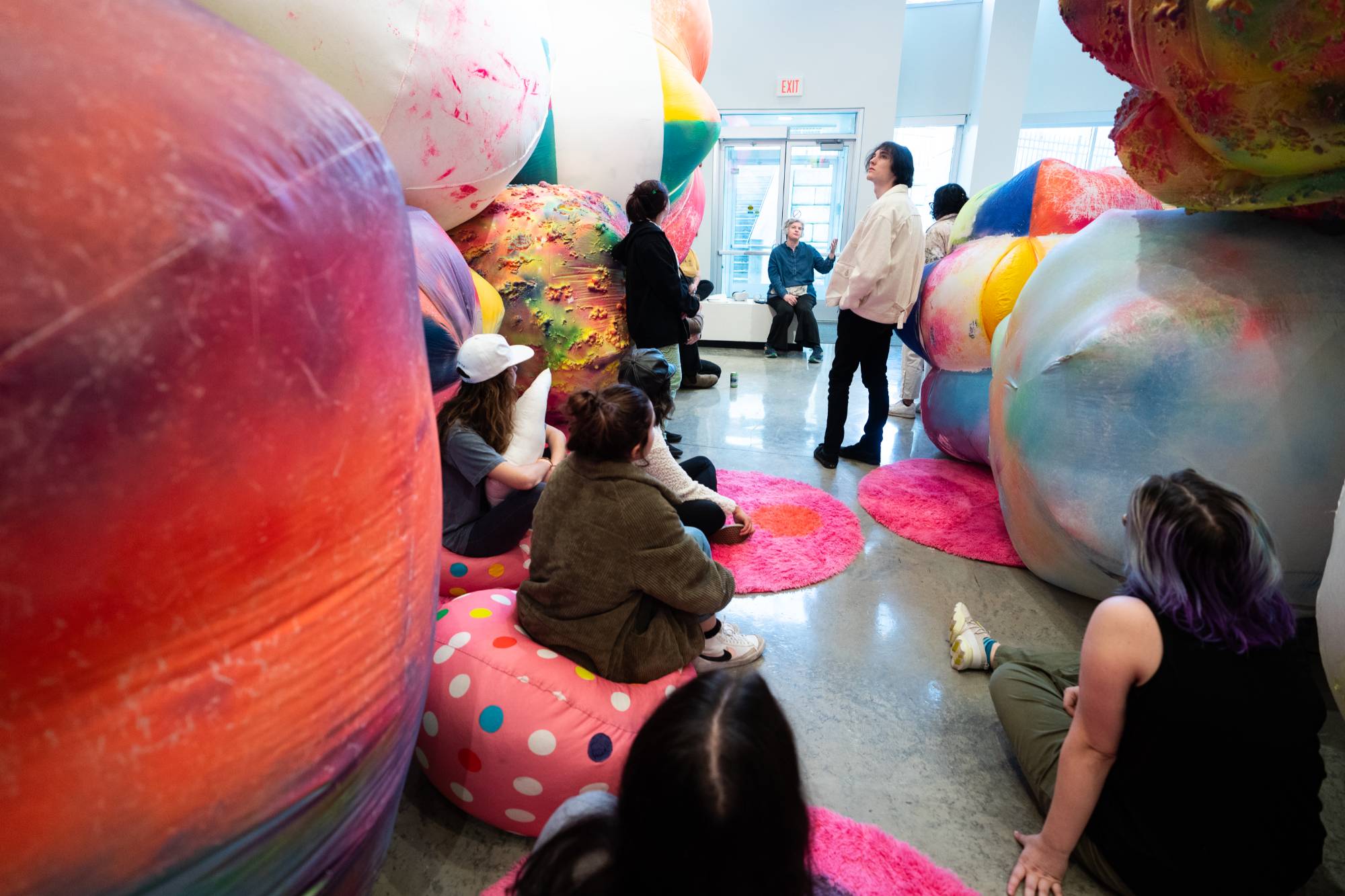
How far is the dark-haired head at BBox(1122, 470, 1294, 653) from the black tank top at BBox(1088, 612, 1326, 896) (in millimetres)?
31

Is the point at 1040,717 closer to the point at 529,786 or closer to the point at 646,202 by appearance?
the point at 529,786

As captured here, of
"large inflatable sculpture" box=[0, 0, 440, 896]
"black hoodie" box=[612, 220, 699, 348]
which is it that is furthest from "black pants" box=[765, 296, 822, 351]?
"large inflatable sculpture" box=[0, 0, 440, 896]

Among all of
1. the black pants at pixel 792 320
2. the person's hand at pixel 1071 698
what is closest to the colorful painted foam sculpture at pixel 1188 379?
the person's hand at pixel 1071 698

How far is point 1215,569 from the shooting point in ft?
3.76

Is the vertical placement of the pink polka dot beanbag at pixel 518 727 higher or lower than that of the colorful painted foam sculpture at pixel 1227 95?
lower

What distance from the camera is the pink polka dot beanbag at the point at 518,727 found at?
4.68ft

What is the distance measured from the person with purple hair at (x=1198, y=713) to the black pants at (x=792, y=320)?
18.8 ft

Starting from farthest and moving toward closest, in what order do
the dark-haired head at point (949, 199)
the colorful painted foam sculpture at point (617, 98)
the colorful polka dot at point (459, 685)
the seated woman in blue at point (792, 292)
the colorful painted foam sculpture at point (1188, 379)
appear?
the seated woman in blue at point (792, 292) → the dark-haired head at point (949, 199) → the colorful painted foam sculpture at point (617, 98) → the colorful painted foam sculpture at point (1188, 379) → the colorful polka dot at point (459, 685)

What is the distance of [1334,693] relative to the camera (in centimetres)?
129

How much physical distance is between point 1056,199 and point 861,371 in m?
1.12

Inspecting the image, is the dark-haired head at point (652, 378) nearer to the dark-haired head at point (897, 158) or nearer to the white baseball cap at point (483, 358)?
the white baseball cap at point (483, 358)

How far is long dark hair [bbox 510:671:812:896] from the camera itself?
0.65 m

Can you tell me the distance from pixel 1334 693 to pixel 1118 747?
0.41 m

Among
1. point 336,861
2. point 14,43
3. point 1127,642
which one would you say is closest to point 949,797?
point 1127,642
